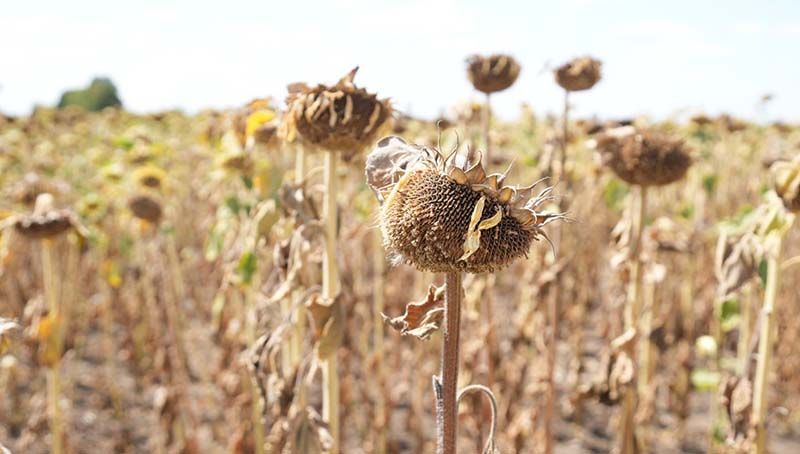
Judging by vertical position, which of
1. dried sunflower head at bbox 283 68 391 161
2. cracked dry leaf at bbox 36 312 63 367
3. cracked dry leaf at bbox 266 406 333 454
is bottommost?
cracked dry leaf at bbox 36 312 63 367

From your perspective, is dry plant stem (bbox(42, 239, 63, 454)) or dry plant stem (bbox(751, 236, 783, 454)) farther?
dry plant stem (bbox(42, 239, 63, 454))

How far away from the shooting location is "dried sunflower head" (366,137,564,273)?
1.13m

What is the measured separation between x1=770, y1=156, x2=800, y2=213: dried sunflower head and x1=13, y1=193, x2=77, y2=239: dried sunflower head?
2.56 metres

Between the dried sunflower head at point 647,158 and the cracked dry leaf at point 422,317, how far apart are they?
1.33m

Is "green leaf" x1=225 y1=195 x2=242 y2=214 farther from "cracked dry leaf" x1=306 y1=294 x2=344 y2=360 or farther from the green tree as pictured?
the green tree

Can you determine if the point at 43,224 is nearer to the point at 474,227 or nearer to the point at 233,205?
the point at 233,205

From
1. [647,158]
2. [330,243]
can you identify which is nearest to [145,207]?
[330,243]

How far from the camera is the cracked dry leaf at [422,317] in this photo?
1.29 m

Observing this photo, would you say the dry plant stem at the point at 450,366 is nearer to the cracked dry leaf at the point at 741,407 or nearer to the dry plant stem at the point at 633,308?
the cracked dry leaf at the point at 741,407

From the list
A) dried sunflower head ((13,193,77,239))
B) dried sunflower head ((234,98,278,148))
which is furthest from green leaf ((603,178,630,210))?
dried sunflower head ((13,193,77,239))

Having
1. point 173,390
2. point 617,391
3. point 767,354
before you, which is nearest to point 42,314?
point 173,390

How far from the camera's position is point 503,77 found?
9.09 ft

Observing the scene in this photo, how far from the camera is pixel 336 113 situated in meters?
1.77

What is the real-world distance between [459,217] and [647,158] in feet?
5.01
